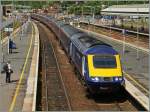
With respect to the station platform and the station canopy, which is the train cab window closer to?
the station platform

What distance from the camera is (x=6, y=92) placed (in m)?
22.9

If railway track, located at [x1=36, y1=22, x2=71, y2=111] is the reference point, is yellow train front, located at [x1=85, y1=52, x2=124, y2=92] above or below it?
above

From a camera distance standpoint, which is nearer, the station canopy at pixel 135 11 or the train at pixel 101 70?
the train at pixel 101 70

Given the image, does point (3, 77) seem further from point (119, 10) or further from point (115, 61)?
point (119, 10)

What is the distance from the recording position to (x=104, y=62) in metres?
22.6

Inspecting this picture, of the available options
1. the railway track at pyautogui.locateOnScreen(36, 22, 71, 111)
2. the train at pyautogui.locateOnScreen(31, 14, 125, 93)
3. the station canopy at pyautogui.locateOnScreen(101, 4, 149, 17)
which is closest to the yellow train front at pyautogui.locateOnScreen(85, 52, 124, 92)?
the train at pyautogui.locateOnScreen(31, 14, 125, 93)

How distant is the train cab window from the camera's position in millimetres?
22406

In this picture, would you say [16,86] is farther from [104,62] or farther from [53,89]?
[104,62]

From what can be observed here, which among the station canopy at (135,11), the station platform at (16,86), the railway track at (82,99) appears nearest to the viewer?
the station platform at (16,86)

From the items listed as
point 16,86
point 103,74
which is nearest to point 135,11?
point 16,86

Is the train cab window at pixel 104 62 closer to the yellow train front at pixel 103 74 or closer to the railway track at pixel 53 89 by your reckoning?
the yellow train front at pixel 103 74

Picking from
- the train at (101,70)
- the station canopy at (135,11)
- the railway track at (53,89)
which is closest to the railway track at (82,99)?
the railway track at (53,89)

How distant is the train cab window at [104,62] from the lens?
882 inches

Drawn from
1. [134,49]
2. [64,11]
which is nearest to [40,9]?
[64,11]
